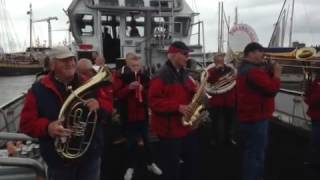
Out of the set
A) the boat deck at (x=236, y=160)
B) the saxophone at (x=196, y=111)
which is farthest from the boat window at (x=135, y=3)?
the saxophone at (x=196, y=111)

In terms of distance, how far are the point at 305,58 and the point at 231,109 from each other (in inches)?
67.3

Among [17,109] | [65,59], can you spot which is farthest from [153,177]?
[65,59]

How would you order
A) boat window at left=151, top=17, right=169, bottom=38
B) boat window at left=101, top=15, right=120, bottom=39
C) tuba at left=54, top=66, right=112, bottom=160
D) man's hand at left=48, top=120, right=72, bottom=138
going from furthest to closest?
boat window at left=101, top=15, right=120, bottom=39 < boat window at left=151, top=17, right=169, bottom=38 < tuba at left=54, top=66, right=112, bottom=160 < man's hand at left=48, top=120, right=72, bottom=138

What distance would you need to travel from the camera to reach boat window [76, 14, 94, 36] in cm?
1566

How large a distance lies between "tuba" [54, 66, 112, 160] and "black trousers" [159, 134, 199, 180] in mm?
1440

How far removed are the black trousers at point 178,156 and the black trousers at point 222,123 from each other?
326cm

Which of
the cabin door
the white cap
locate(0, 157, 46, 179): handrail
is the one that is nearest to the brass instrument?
the white cap

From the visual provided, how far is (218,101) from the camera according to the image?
28.0ft

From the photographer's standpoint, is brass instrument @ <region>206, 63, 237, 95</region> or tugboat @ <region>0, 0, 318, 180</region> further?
tugboat @ <region>0, 0, 318, 180</region>

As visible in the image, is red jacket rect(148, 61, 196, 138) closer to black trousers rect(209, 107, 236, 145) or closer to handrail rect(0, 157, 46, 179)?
handrail rect(0, 157, 46, 179)

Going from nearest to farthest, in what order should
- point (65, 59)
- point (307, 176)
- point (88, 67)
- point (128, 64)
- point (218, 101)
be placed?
point (65, 59), point (88, 67), point (307, 176), point (128, 64), point (218, 101)

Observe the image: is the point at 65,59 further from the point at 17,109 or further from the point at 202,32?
the point at 202,32

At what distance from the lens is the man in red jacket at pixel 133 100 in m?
7.09

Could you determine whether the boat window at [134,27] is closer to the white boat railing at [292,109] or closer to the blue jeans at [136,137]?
the white boat railing at [292,109]
